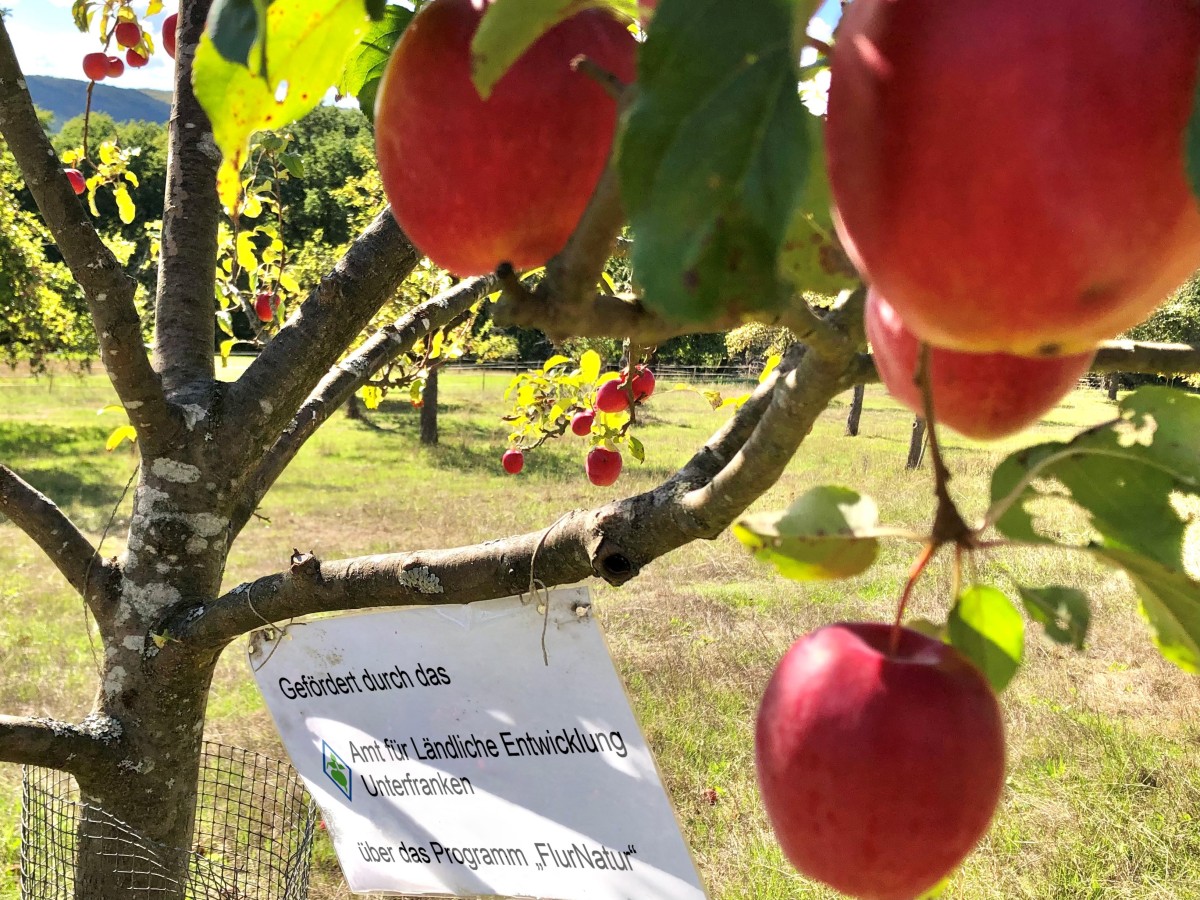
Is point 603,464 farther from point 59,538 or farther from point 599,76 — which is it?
point 599,76

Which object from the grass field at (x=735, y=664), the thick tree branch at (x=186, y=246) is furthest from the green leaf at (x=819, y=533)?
the thick tree branch at (x=186, y=246)

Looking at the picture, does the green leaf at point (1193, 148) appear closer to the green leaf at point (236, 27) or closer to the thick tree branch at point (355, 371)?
the green leaf at point (236, 27)

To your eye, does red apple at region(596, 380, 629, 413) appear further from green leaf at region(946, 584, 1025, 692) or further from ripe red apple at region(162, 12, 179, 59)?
green leaf at region(946, 584, 1025, 692)

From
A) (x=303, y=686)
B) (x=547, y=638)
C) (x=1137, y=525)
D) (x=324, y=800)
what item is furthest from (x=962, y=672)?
(x=324, y=800)

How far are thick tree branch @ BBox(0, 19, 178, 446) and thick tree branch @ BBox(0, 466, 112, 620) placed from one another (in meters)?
0.24

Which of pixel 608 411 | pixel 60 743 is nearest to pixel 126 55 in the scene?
pixel 608 411

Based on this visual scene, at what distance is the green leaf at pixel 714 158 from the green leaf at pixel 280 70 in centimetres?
15

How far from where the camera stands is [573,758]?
4.47 ft

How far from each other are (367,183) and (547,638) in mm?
7245

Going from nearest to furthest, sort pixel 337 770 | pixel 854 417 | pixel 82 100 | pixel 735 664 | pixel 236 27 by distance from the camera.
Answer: pixel 236 27 → pixel 337 770 → pixel 735 664 → pixel 854 417 → pixel 82 100

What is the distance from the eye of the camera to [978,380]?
37cm

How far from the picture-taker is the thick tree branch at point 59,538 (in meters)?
1.33

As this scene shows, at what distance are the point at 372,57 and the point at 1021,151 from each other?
401mm

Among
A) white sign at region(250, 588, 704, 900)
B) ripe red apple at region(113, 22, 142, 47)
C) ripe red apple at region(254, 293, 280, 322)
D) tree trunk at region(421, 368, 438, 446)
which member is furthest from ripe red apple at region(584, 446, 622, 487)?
tree trunk at region(421, 368, 438, 446)
